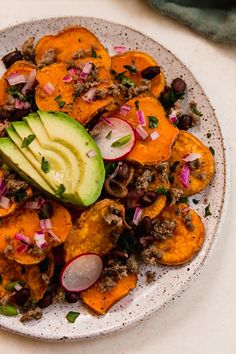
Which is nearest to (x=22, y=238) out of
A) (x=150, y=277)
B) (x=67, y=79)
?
(x=150, y=277)

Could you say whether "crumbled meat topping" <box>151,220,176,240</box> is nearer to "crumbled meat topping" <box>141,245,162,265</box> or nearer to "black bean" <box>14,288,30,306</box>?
"crumbled meat topping" <box>141,245,162,265</box>

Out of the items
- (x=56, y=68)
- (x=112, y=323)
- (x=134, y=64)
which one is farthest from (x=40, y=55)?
(x=112, y=323)

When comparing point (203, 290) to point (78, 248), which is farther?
point (203, 290)

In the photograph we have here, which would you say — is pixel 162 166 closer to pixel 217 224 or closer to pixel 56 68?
pixel 217 224

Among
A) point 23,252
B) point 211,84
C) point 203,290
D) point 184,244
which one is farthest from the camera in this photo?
point 211,84

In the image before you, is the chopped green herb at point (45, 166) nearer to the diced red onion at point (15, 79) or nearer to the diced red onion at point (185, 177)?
the diced red onion at point (15, 79)

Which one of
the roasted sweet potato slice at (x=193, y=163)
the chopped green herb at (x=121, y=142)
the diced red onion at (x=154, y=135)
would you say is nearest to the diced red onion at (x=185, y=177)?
the roasted sweet potato slice at (x=193, y=163)

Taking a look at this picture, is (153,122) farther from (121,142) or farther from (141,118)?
(121,142)
